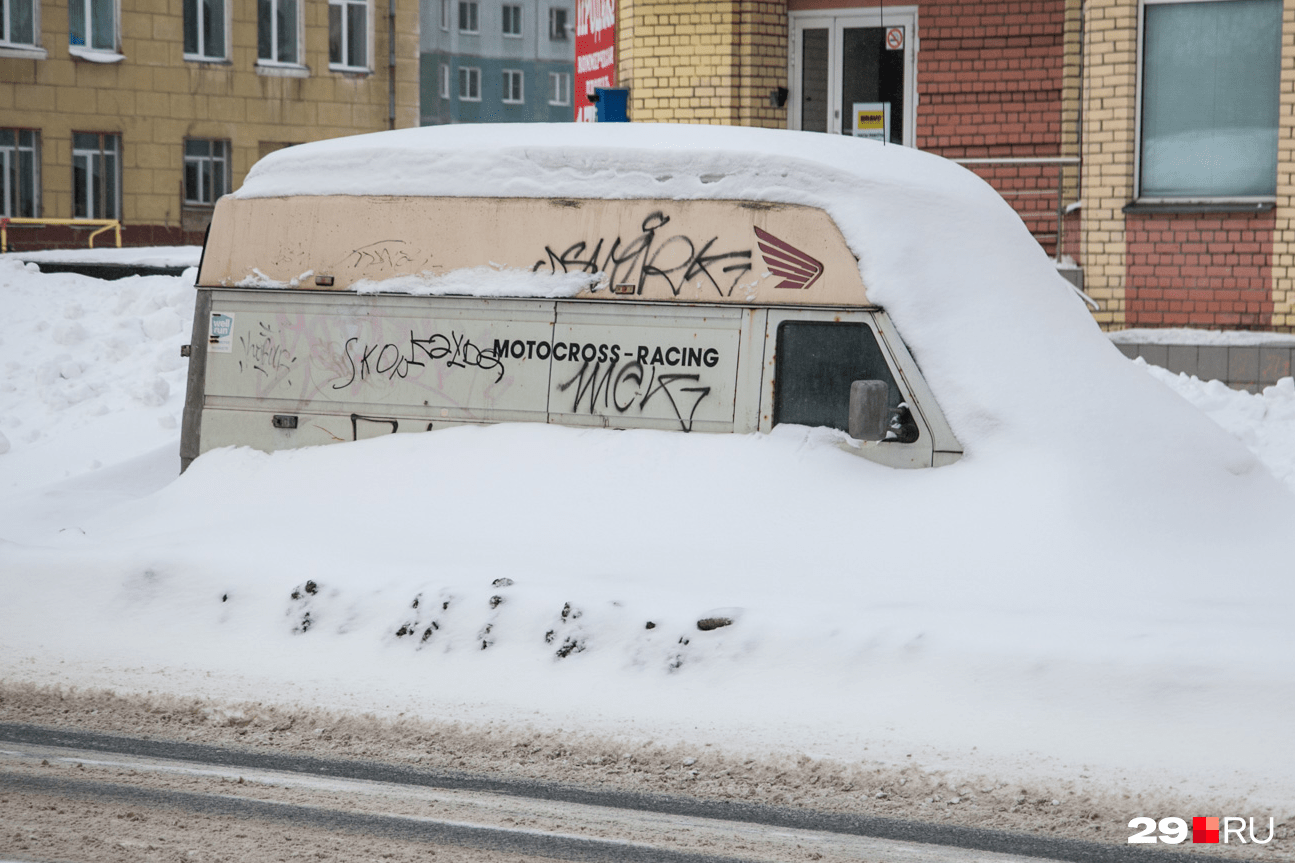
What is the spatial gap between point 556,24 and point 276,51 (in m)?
34.5

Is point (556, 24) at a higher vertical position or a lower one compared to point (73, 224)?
higher

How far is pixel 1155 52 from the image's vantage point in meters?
12.6

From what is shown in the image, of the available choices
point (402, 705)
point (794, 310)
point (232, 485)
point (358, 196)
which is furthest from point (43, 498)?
point (794, 310)

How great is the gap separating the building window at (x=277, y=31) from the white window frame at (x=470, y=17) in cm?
3265

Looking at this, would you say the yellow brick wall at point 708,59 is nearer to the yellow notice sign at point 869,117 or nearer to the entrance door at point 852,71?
the entrance door at point 852,71

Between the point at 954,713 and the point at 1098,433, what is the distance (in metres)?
1.66

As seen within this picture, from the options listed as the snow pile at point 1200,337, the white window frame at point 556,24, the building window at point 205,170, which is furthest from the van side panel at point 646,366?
the white window frame at point 556,24

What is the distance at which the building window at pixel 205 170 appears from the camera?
2889 centimetres

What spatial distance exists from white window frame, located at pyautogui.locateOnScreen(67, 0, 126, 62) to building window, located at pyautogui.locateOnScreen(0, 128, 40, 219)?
5.93 ft

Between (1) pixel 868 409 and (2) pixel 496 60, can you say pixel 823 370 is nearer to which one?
(1) pixel 868 409

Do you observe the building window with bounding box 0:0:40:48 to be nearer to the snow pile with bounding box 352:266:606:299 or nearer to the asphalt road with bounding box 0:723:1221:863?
the snow pile with bounding box 352:266:606:299

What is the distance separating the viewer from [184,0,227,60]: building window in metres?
28.8

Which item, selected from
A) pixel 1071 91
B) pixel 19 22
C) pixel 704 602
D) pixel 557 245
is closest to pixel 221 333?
pixel 557 245

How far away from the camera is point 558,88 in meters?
62.9
